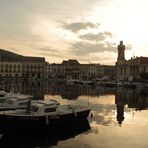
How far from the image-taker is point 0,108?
39.8 metres

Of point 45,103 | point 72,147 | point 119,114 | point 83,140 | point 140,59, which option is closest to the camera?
point 72,147

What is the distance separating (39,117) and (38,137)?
2.25 metres

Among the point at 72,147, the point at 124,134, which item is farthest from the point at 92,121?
the point at 72,147

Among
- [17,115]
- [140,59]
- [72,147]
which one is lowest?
[72,147]

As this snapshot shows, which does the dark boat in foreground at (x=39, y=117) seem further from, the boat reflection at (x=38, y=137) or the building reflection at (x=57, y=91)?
the building reflection at (x=57, y=91)

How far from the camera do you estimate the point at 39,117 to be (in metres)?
35.2

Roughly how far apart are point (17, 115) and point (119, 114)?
20.8m

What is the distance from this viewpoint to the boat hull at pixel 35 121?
33969 mm

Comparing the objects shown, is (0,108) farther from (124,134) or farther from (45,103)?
(124,134)

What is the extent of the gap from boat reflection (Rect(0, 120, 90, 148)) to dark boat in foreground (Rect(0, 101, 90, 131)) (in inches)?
24.9

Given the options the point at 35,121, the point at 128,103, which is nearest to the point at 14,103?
the point at 35,121

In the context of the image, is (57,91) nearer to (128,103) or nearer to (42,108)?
(128,103)

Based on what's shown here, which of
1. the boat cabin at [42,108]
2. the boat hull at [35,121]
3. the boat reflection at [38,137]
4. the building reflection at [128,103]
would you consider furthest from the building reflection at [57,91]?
the boat reflection at [38,137]

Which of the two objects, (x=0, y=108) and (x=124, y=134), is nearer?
(x=124, y=134)
